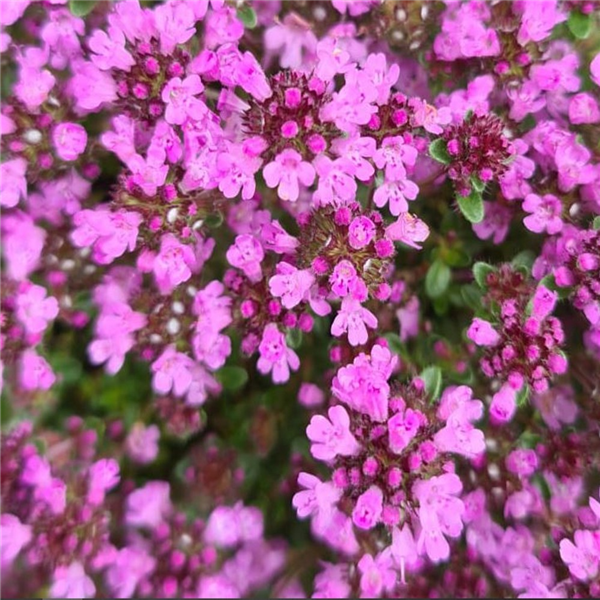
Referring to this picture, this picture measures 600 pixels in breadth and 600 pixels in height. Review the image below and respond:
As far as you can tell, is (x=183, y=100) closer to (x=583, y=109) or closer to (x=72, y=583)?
(x=583, y=109)

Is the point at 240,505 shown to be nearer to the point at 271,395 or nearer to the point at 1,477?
the point at 271,395

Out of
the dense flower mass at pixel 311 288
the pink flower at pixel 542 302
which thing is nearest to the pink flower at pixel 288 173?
the dense flower mass at pixel 311 288

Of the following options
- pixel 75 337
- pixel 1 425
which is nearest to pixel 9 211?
pixel 75 337

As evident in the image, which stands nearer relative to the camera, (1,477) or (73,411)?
(1,477)

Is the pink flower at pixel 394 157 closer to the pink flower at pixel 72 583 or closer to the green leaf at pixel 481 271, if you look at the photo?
the green leaf at pixel 481 271

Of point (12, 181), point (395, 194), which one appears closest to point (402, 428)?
point (395, 194)

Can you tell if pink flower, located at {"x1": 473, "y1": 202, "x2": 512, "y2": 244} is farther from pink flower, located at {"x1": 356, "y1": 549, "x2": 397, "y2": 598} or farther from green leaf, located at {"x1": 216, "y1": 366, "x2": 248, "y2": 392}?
pink flower, located at {"x1": 356, "y1": 549, "x2": 397, "y2": 598}

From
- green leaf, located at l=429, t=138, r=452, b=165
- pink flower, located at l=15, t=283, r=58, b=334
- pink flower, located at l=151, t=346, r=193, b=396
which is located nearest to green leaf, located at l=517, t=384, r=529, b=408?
green leaf, located at l=429, t=138, r=452, b=165
